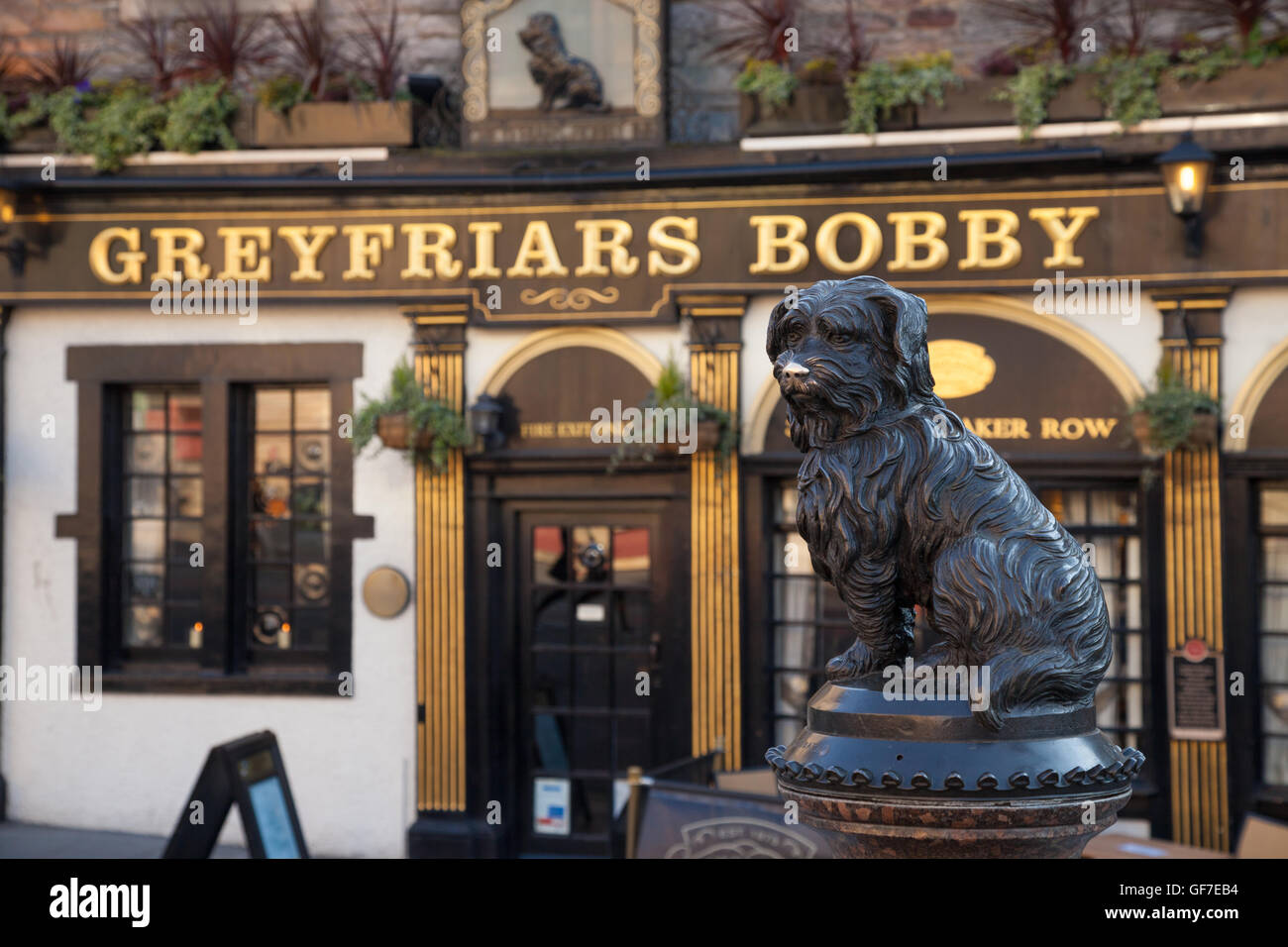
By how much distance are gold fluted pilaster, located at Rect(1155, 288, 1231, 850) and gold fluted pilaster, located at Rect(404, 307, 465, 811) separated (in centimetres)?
425

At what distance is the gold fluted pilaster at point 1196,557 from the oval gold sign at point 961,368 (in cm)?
103

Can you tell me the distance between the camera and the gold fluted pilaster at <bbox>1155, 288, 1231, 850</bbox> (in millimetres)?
8117

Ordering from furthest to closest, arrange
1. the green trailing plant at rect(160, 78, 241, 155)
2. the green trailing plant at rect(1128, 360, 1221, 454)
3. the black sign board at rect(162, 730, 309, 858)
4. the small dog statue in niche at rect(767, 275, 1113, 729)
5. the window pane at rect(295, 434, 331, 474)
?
1. the window pane at rect(295, 434, 331, 474)
2. the green trailing plant at rect(160, 78, 241, 155)
3. the green trailing plant at rect(1128, 360, 1221, 454)
4. the black sign board at rect(162, 730, 309, 858)
5. the small dog statue in niche at rect(767, 275, 1113, 729)

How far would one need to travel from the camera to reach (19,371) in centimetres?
951

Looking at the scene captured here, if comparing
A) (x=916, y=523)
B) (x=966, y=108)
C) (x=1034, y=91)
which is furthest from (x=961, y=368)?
(x=916, y=523)

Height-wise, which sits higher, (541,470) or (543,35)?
(543,35)

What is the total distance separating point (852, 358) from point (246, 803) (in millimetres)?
4697

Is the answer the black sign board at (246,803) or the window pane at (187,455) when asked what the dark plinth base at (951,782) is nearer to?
the black sign board at (246,803)

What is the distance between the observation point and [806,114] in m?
8.73

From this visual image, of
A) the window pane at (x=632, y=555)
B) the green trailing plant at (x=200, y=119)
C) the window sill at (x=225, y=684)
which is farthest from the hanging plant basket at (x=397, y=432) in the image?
the green trailing plant at (x=200, y=119)

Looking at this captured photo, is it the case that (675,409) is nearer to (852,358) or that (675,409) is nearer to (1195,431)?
(1195,431)

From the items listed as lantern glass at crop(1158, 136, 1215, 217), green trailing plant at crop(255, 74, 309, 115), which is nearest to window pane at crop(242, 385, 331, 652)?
green trailing plant at crop(255, 74, 309, 115)

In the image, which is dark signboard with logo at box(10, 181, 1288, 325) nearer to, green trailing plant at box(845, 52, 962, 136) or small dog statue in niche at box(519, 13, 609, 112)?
green trailing plant at box(845, 52, 962, 136)

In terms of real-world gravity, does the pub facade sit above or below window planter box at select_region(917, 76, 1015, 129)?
below
